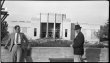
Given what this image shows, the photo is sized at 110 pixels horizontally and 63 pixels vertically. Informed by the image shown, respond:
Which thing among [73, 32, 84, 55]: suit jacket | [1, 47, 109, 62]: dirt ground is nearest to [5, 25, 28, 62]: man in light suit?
[1, 47, 109, 62]: dirt ground

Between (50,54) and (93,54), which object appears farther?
(93,54)

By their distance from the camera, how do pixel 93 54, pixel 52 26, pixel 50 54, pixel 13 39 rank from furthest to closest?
pixel 52 26 → pixel 93 54 → pixel 50 54 → pixel 13 39

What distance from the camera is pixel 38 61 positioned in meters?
7.45

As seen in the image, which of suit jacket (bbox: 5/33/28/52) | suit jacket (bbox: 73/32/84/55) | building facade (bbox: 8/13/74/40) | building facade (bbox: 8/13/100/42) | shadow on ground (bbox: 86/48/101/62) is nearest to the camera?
suit jacket (bbox: 73/32/84/55)

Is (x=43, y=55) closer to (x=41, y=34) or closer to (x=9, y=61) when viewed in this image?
(x=9, y=61)

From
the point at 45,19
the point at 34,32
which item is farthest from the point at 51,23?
the point at 34,32

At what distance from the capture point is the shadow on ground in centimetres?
772

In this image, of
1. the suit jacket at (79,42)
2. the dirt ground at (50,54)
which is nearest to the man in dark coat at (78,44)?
the suit jacket at (79,42)

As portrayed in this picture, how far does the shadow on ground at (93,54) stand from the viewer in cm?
772

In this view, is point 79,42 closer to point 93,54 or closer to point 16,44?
point 93,54

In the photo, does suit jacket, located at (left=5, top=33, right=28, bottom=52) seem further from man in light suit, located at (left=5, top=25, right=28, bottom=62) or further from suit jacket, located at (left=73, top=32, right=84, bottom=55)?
suit jacket, located at (left=73, top=32, right=84, bottom=55)

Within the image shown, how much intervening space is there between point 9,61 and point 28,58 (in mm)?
635

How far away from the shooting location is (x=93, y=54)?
775cm

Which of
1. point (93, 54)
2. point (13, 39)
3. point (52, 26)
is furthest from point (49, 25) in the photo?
point (13, 39)
